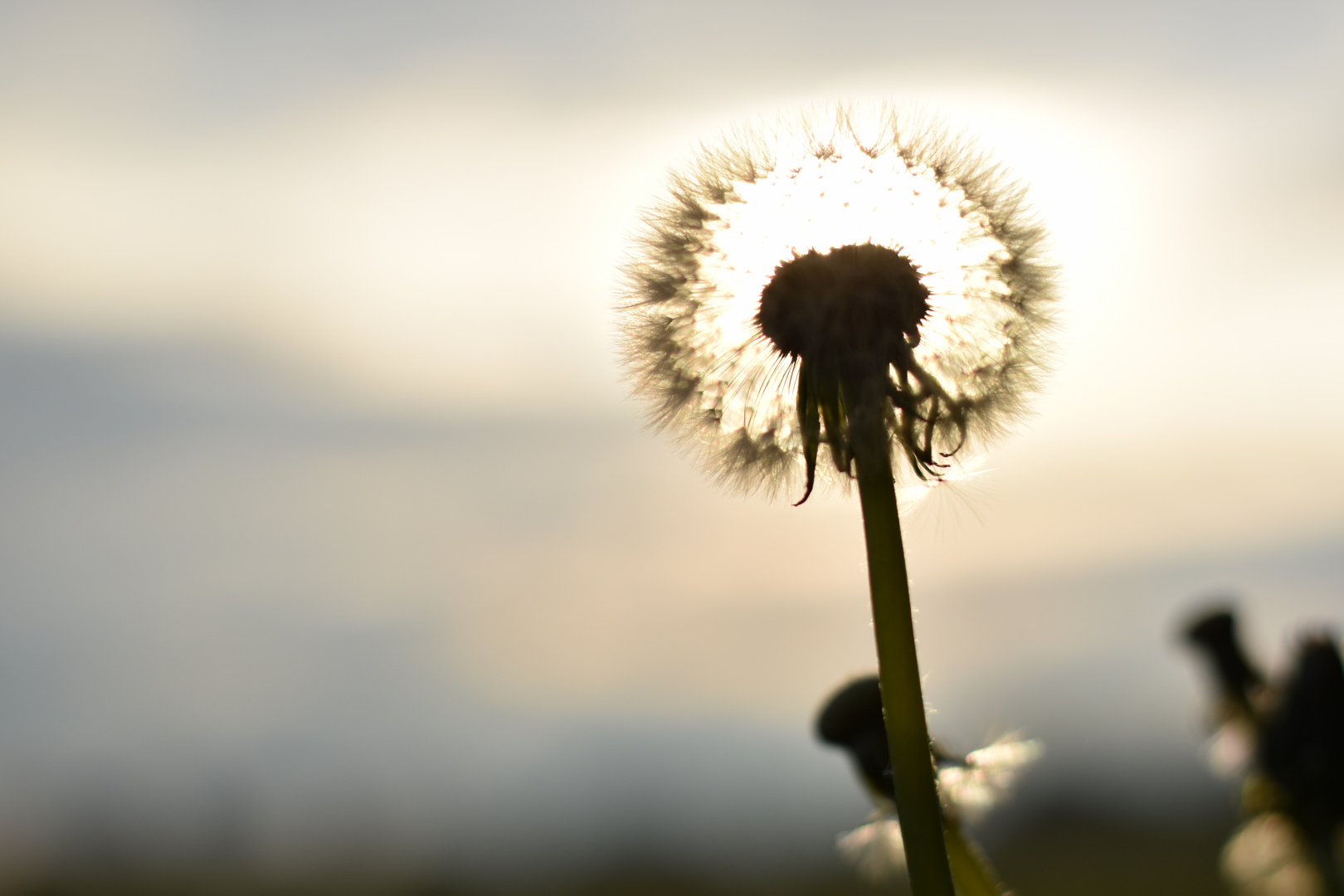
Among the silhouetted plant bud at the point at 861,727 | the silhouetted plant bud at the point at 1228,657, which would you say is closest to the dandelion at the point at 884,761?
the silhouetted plant bud at the point at 861,727

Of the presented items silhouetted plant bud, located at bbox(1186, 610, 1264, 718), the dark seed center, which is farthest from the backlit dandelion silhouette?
silhouetted plant bud, located at bbox(1186, 610, 1264, 718)

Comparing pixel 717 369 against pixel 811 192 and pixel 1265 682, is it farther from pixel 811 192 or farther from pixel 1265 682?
pixel 1265 682

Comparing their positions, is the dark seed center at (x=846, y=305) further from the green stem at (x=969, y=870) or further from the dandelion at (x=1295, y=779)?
the dandelion at (x=1295, y=779)

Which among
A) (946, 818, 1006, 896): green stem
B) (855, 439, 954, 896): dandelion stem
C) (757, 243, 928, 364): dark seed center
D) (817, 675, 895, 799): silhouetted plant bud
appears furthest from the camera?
(817, 675, 895, 799): silhouetted plant bud

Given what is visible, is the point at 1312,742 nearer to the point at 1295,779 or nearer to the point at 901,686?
the point at 1295,779

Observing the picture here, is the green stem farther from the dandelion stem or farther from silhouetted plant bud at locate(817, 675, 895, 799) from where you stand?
the dandelion stem

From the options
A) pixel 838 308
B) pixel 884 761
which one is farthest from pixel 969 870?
pixel 838 308

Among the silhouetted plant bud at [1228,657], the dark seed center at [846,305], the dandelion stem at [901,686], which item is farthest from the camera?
the silhouetted plant bud at [1228,657]

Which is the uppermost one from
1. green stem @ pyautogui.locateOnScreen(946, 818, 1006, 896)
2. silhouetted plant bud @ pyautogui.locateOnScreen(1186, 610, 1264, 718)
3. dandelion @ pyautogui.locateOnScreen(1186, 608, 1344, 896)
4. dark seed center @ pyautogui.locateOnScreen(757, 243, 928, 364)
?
dark seed center @ pyautogui.locateOnScreen(757, 243, 928, 364)
